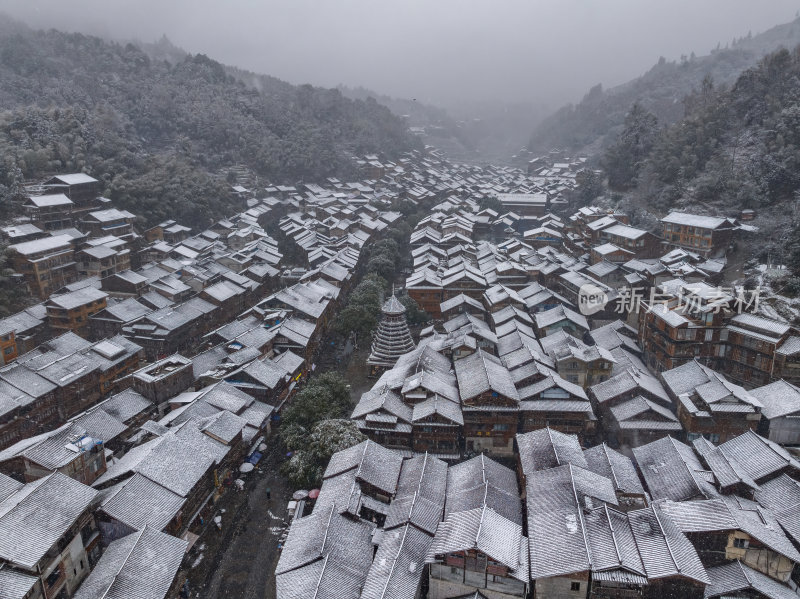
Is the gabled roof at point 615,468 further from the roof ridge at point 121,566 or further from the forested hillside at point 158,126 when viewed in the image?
the forested hillside at point 158,126

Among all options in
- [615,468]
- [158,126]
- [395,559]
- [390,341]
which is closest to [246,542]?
[395,559]

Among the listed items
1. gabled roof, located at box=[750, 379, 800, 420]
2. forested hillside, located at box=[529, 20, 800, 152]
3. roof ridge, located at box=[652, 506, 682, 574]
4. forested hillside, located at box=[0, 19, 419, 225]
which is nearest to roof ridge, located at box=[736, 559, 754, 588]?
roof ridge, located at box=[652, 506, 682, 574]

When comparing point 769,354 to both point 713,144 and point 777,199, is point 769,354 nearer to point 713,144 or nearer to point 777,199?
point 777,199

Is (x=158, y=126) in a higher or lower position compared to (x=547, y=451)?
higher

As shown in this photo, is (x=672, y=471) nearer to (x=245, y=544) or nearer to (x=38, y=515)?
(x=245, y=544)

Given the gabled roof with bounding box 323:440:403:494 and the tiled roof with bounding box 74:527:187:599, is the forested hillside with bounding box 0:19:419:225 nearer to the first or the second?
the tiled roof with bounding box 74:527:187:599

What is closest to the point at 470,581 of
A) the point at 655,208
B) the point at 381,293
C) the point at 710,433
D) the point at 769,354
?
the point at 710,433
